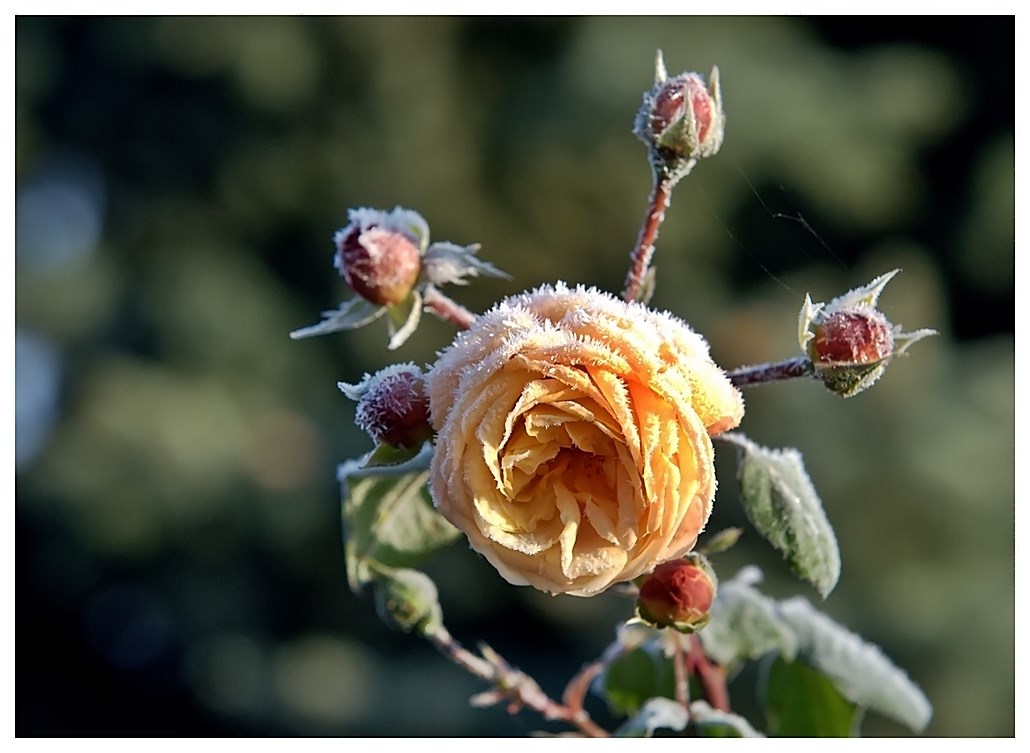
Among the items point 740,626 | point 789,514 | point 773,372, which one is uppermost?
point 773,372

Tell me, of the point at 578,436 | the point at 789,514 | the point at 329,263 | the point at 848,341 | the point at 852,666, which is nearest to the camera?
the point at 578,436

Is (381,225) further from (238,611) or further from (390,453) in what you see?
(238,611)

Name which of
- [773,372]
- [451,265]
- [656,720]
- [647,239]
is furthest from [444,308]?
[656,720]

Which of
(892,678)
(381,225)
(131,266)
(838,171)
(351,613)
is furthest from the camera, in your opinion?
(131,266)

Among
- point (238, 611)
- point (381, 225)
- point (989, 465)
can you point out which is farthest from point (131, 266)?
point (381, 225)

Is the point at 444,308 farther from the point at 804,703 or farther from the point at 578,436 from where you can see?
the point at 804,703

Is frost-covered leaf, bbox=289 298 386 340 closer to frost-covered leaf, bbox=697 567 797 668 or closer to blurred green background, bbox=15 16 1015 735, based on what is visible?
frost-covered leaf, bbox=697 567 797 668

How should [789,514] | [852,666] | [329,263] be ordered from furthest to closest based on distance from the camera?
[329,263] → [852,666] → [789,514]
